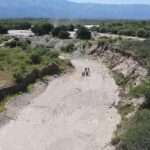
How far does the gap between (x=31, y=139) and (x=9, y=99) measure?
38.5 ft

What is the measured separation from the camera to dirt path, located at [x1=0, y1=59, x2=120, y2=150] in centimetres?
3306

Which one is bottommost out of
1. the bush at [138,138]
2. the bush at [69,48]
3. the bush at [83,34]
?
the bush at [69,48]

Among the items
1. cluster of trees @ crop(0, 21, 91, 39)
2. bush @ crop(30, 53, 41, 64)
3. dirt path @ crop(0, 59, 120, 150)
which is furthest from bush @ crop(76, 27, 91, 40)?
dirt path @ crop(0, 59, 120, 150)

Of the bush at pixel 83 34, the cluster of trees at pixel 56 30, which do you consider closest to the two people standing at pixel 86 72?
the bush at pixel 83 34

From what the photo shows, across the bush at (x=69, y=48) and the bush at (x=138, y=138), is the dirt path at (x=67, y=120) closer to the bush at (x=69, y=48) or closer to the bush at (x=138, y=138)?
the bush at (x=138, y=138)

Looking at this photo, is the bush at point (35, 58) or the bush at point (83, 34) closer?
the bush at point (35, 58)

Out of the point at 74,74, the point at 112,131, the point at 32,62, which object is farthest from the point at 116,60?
the point at 112,131

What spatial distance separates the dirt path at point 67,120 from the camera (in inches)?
1302

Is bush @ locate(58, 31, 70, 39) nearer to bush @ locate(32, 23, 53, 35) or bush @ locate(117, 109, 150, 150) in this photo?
bush @ locate(32, 23, 53, 35)

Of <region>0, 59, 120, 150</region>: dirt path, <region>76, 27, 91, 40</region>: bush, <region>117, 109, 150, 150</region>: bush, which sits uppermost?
<region>117, 109, 150, 150</region>: bush

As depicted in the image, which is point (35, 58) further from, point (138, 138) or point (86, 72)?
point (138, 138)

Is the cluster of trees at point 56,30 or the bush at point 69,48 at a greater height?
the cluster of trees at point 56,30

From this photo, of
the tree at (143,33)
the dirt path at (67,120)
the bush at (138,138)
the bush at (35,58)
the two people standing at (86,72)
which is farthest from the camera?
the tree at (143,33)

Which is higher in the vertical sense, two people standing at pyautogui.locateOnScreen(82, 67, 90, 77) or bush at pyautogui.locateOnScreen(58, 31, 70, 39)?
bush at pyautogui.locateOnScreen(58, 31, 70, 39)
